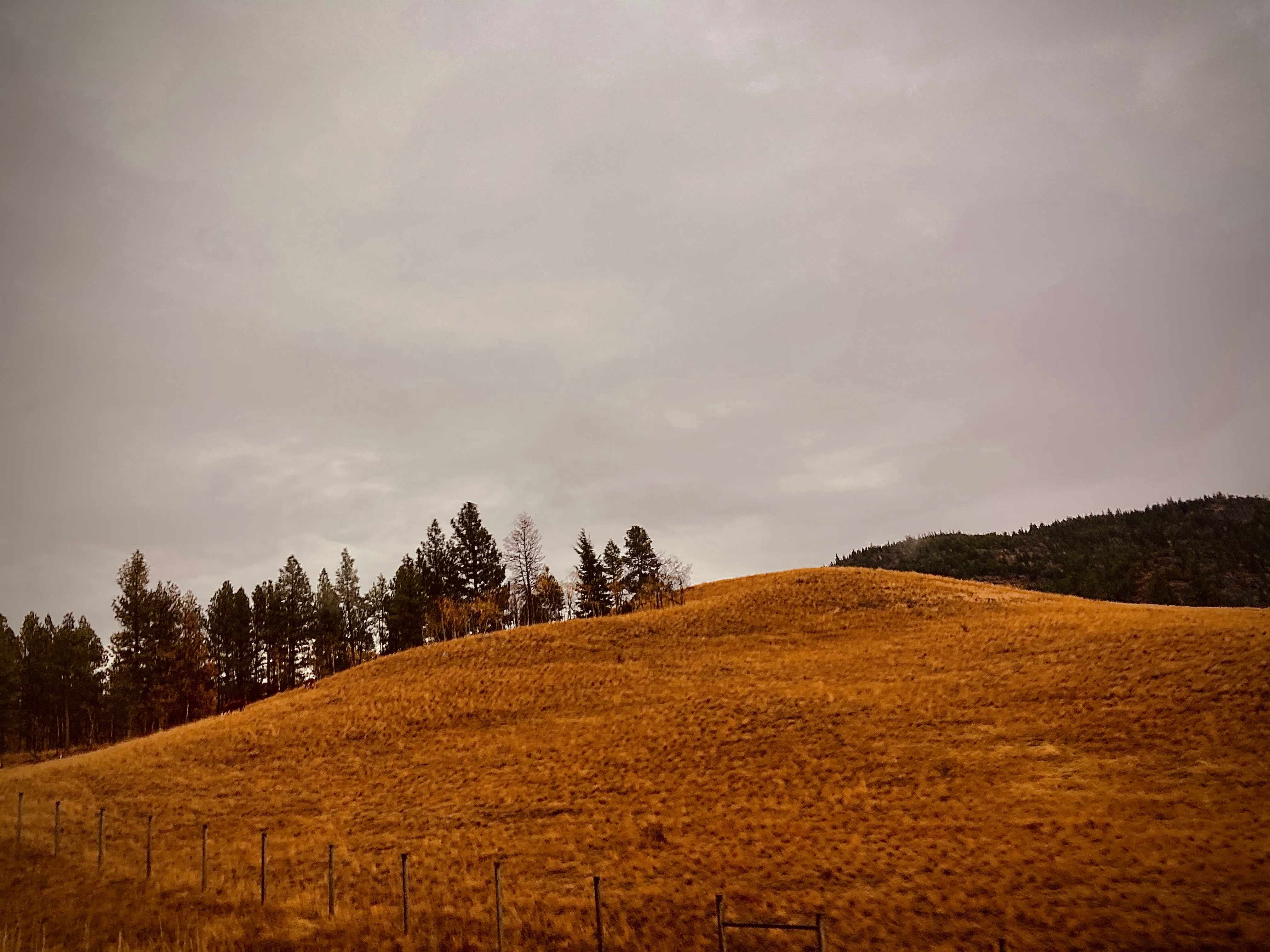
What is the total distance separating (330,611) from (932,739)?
63.9m

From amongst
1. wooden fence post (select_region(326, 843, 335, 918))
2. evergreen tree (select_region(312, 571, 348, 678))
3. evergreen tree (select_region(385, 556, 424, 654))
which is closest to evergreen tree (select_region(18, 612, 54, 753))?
evergreen tree (select_region(312, 571, 348, 678))

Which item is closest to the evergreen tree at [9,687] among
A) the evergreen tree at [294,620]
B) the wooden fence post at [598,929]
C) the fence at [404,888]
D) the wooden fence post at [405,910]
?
the evergreen tree at [294,620]

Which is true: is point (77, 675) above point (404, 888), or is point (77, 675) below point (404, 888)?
above

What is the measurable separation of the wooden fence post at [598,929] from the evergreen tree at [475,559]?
6211 cm

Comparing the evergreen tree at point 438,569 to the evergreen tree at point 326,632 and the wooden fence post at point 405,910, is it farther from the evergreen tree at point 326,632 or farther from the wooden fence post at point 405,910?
the wooden fence post at point 405,910

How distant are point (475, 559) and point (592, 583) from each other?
14337 millimetres

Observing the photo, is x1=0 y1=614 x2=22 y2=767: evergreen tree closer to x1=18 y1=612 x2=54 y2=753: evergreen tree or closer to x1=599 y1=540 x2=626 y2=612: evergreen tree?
x1=18 y1=612 x2=54 y2=753: evergreen tree

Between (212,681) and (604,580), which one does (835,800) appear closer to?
(604,580)

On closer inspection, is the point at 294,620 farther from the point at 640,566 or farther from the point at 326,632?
the point at 640,566

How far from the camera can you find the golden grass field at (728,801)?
55.1ft

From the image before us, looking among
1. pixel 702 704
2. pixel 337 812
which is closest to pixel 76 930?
A: pixel 337 812

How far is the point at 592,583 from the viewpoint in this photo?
276ft

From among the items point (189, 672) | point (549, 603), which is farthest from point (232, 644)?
point (549, 603)

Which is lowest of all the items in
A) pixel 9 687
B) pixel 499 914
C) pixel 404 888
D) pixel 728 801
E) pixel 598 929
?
pixel 728 801
